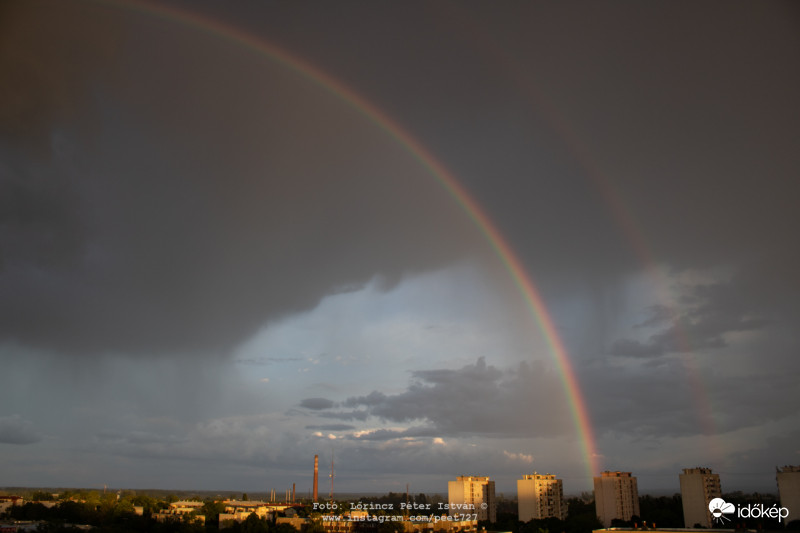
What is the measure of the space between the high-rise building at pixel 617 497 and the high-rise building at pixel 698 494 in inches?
404

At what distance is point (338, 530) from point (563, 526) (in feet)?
104

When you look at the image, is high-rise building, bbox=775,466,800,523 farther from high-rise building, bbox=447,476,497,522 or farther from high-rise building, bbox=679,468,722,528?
high-rise building, bbox=447,476,497,522

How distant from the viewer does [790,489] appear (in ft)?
241

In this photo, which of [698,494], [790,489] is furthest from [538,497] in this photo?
[790,489]

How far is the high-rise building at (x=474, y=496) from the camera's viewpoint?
315ft

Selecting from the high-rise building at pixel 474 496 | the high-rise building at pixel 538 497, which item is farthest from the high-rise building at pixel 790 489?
the high-rise building at pixel 474 496

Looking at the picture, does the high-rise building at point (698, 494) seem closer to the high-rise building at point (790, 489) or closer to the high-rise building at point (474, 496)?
the high-rise building at point (790, 489)

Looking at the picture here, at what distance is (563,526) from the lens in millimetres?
77688

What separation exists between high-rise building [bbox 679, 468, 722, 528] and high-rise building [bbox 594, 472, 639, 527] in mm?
10265

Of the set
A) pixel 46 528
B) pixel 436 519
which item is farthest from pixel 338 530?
pixel 46 528

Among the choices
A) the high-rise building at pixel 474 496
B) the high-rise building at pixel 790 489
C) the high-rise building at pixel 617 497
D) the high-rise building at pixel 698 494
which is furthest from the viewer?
the high-rise building at pixel 474 496

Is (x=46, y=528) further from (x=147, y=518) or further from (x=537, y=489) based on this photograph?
(x=537, y=489)

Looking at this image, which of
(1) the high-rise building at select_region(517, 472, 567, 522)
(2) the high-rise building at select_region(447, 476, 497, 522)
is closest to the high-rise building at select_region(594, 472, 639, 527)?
(1) the high-rise building at select_region(517, 472, 567, 522)

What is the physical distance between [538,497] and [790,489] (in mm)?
33721
